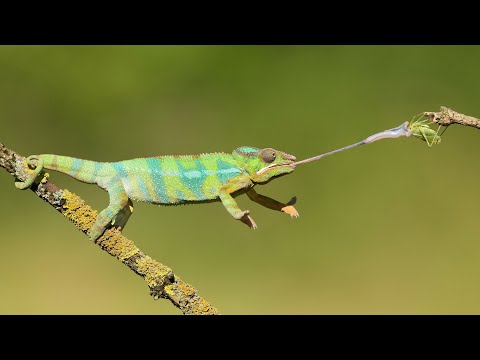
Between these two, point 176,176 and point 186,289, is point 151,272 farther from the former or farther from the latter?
point 176,176

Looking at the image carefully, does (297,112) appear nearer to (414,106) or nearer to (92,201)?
(414,106)

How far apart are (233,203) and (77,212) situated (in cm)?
55

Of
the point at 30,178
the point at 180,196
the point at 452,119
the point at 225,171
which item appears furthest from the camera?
the point at 225,171

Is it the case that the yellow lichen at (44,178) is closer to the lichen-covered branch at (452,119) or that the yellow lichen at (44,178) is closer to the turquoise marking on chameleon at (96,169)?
the turquoise marking on chameleon at (96,169)

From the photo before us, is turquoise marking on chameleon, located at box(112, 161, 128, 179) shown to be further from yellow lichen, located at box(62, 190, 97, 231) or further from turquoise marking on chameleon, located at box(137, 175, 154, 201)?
yellow lichen, located at box(62, 190, 97, 231)

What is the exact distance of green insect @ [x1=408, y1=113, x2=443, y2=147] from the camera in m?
2.14

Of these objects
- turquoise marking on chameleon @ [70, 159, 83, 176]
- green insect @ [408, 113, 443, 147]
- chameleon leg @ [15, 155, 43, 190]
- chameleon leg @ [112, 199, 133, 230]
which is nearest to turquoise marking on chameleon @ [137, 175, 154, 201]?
chameleon leg @ [112, 199, 133, 230]

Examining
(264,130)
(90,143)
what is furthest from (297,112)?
(90,143)

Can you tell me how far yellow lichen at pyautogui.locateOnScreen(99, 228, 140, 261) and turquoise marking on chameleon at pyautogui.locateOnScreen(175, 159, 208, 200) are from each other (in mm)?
260

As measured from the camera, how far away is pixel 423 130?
2.17 m

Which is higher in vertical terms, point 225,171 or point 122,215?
point 225,171

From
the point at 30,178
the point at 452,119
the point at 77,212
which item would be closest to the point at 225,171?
the point at 77,212

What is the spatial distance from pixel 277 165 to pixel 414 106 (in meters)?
5.53

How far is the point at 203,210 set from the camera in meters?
7.55
